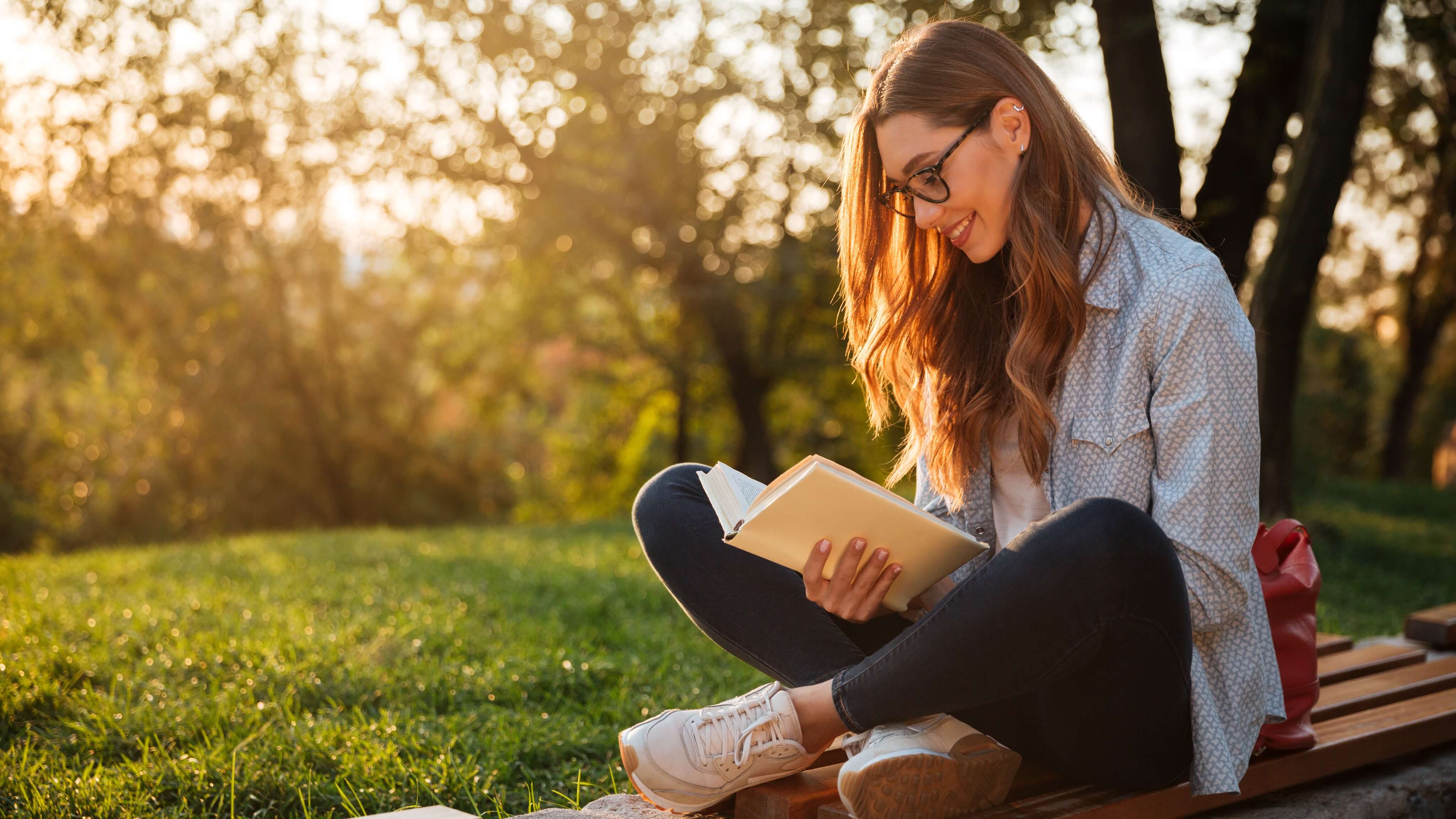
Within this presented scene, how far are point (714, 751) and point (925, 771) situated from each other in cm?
34

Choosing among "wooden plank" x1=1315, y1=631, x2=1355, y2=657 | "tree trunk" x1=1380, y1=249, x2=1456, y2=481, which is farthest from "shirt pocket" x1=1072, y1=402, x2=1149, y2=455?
"tree trunk" x1=1380, y1=249, x2=1456, y2=481

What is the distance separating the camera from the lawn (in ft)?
7.25

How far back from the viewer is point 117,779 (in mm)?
2184

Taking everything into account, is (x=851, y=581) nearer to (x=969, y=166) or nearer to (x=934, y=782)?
(x=934, y=782)

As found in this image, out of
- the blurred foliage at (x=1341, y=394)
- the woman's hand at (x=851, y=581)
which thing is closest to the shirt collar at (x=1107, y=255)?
the woman's hand at (x=851, y=581)

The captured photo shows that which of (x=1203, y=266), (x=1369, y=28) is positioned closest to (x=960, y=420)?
(x=1203, y=266)

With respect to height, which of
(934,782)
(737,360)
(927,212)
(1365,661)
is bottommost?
(737,360)

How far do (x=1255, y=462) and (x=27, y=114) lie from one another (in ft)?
29.0

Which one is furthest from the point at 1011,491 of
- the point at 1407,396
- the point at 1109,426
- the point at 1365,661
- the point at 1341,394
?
the point at 1341,394

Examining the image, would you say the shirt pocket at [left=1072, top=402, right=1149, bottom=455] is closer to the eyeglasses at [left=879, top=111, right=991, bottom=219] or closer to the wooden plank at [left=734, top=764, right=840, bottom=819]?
the eyeglasses at [left=879, top=111, right=991, bottom=219]

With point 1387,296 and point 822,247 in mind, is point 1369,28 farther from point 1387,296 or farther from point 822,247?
point 1387,296

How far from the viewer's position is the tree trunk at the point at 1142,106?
5.17 metres

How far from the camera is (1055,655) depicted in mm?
1604

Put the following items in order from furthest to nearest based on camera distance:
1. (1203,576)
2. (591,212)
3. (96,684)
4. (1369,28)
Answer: (591,212), (1369,28), (96,684), (1203,576)
